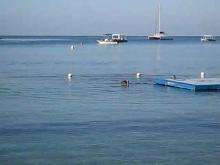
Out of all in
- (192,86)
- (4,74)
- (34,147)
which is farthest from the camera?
(4,74)

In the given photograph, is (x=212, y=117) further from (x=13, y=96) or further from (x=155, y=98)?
(x=13, y=96)

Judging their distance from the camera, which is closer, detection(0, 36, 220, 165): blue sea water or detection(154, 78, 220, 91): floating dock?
detection(0, 36, 220, 165): blue sea water

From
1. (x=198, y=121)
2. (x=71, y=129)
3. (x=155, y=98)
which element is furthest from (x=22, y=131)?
(x=155, y=98)

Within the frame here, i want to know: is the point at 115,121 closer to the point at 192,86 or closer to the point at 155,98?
the point at 155,98

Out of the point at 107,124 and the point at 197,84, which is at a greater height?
the point at 197,84

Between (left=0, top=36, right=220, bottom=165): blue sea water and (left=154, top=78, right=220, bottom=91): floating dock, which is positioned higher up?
(left=154, top=78, right=220, bottom=91): floating dock

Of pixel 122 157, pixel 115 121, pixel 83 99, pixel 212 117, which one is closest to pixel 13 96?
pixel 83 99

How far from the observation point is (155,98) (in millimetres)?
34906

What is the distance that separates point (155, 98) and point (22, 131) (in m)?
13.0

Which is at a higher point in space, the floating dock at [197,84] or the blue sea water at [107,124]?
the floating dock at [197,84]

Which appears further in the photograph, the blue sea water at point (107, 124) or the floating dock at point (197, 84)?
the floating dock at point (197, 84)

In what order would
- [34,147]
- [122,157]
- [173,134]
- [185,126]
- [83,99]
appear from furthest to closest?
[83,99] → [185,126] → [173,134] → [34,147] → [122,157]

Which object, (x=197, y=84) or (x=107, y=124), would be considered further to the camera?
(x=197, y=84)

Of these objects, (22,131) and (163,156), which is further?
(22,131)
